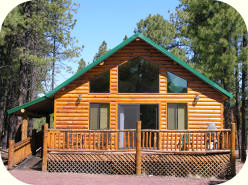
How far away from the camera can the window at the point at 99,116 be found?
15.3 meters

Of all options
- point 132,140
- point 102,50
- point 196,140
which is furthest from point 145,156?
point 102,50

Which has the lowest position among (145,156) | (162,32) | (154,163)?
(154,163)

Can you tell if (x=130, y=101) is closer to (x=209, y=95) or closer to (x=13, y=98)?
(x=209, y=95)

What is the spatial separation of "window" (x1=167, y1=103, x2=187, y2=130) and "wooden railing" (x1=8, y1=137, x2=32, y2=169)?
747 cm

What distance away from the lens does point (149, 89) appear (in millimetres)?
15625

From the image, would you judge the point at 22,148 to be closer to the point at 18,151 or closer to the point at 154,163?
the point at 18,151

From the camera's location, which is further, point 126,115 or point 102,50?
point 102,50

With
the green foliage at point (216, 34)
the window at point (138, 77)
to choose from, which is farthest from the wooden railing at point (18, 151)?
the green foliage at point (216, 34)

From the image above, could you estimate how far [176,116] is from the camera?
15.6m

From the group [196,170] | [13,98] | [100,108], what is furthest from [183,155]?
[13,98]

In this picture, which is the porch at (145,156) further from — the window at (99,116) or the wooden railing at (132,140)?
the window at (99,116)

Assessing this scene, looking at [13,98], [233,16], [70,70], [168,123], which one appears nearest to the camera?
[168,123]

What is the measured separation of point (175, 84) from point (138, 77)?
1926 mm

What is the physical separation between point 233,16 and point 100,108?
10.4m
